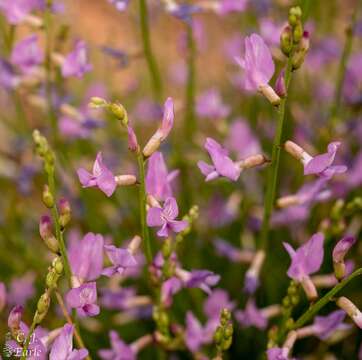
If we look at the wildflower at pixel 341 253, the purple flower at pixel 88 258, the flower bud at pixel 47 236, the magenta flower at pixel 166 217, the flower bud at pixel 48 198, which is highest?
the flower bud at pixel 48 198

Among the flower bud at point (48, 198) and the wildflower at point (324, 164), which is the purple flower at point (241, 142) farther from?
the flower bud at point (48, 198)

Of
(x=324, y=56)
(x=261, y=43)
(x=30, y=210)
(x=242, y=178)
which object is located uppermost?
(x=261, y=43)

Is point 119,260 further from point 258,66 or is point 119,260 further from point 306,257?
point 258,66

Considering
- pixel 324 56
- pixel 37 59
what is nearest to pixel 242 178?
pixel 324 56

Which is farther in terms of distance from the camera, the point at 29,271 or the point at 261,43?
the point at 29,271

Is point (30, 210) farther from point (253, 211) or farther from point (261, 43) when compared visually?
point (261, 43)

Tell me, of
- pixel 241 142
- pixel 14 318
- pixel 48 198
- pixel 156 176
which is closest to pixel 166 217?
pixel 156 176

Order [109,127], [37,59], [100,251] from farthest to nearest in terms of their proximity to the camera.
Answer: [109,127] < [37,59] < [100,251]

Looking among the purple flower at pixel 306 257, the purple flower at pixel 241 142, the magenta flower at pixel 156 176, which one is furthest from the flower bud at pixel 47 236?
the purple flower at pixel 241 142
